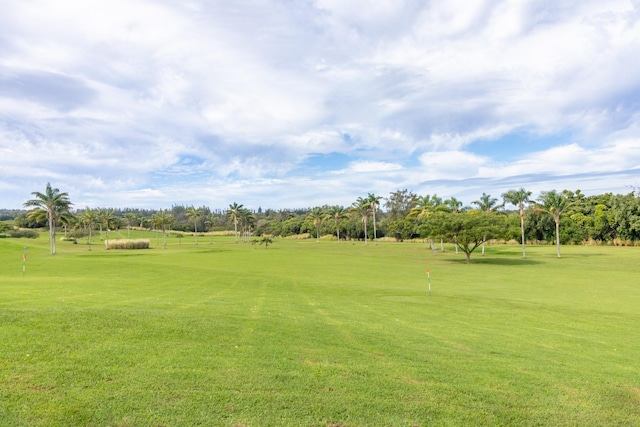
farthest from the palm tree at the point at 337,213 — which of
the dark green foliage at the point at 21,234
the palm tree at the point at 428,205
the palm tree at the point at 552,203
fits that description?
the dark green foliage at the point at 21,234

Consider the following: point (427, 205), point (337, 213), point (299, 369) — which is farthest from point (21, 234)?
point (299, 369)

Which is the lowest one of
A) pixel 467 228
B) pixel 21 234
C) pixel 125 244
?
pixel 125 244

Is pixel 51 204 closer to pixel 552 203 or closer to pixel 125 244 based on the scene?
pixel 125 244

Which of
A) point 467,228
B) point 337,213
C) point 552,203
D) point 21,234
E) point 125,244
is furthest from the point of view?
point 337,213

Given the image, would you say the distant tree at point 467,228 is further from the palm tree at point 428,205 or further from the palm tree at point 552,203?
the palm tree at point 428,205

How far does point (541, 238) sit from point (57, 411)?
110 meters

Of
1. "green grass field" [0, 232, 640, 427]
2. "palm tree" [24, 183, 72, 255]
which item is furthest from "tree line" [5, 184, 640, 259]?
"green grass field" [0, 232, 640, 427]

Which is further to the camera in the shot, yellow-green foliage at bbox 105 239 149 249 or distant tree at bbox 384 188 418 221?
distant tree at bbox 384 188 418 221

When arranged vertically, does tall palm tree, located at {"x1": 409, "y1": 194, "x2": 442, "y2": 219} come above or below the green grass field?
above

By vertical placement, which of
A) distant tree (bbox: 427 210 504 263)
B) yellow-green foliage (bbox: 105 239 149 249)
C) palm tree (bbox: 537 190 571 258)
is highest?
palm tree (bbox: 537 190 571 258)

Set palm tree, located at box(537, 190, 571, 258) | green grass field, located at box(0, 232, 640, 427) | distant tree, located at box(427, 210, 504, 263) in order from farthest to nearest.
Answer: palm tree, located at box(537, 190, 571, 258)
distant tree, located at box(427, 210, 504, 263)
green grass field, located at box(0, 232, 640, 427)

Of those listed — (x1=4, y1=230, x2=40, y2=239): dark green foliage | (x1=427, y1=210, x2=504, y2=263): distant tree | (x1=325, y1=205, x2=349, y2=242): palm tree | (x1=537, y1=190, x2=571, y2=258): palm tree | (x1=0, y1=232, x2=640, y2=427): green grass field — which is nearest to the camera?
(x1=0, y1=232, x2=640, y2=427): green grass field

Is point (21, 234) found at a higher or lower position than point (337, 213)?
lower

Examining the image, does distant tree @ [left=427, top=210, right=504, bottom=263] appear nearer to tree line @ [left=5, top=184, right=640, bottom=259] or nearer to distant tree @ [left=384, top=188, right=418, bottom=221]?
tree line @ [left=5, top=184, right=640, bottom=259]
